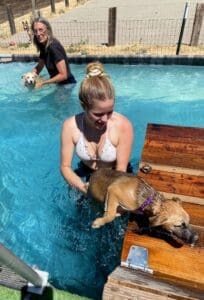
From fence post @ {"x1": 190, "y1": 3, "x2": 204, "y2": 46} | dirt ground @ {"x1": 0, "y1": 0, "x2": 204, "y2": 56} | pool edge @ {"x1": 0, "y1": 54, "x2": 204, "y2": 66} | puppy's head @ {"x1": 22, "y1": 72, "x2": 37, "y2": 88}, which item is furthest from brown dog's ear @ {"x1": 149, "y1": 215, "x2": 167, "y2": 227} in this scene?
fence post @ {"x1": 190, "y1": 3, "x2": 204, "y2": 46}

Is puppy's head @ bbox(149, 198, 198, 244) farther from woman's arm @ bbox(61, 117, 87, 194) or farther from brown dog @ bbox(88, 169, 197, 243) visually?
woman's arm @ bbox(61, 117, 87, 194)

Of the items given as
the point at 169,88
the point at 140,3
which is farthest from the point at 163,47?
the point at 140,3

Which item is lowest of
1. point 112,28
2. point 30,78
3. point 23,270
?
point 112,28

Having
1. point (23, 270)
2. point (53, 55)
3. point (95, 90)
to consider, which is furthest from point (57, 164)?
point (23, 270)

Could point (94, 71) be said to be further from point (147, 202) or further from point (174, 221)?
point (174, 221)

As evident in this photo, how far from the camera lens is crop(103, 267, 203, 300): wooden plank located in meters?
2.37

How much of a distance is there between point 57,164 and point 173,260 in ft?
12.9

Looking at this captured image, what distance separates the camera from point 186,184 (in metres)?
3.67

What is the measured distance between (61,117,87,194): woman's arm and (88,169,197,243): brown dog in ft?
1.86

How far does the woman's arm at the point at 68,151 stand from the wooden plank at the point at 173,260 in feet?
2.93

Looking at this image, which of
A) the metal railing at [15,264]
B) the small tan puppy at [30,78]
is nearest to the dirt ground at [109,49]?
the small tan puppy at [30,78]

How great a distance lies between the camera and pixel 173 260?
2.82m

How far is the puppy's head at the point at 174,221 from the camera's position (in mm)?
2697

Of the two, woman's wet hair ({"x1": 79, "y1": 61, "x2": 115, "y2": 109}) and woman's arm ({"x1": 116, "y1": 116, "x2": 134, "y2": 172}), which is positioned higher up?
woman's wet hair ({"x1": 79, "y1": 61, "x2": 115, "y2": 109})
